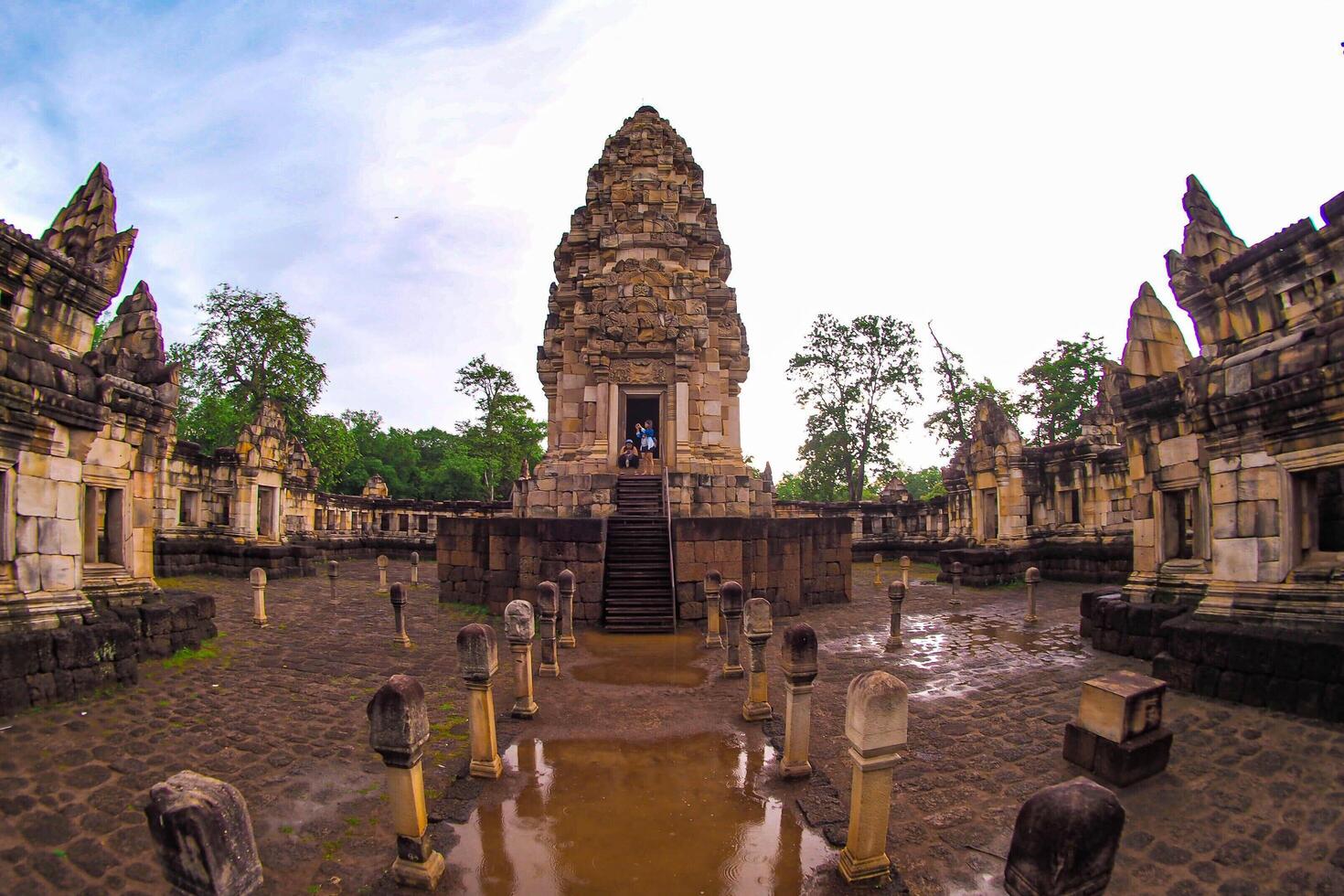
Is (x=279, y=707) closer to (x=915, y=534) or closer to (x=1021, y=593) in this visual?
(x=1021, y=593)

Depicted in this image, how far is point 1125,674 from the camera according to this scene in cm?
478

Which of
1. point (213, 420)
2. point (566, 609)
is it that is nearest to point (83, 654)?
point (566, 609)

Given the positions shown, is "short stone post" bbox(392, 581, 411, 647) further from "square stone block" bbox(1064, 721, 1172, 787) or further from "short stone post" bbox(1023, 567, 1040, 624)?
"short stone post" bbox(1023, 567, 1040, 624)

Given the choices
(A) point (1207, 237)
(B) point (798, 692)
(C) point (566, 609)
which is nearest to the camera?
(B) point (798, 692)

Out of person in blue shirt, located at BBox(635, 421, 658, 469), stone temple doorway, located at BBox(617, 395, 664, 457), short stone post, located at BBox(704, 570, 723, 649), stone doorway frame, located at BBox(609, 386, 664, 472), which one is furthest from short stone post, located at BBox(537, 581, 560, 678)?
stone temple doorway, located at BBox(617, 395, 664, 457)

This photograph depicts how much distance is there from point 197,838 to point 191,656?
7.21 m

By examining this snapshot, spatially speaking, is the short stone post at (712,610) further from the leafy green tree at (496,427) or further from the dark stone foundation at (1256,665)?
the leafy green tree at (496,427)

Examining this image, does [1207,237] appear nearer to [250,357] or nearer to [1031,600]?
[1031,600]

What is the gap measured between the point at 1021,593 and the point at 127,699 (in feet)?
52.0

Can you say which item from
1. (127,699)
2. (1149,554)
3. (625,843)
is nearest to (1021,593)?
(1149,554)

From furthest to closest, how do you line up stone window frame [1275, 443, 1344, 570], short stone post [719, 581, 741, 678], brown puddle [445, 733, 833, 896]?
short stone post [719, 581, 741, 678], stone window frame [1275, 443, 1344, 570], brown puddle [445, 733, 833, 896]

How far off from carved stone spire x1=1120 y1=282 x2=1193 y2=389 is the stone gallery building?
22.2 ft

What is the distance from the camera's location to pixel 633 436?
1817 cm

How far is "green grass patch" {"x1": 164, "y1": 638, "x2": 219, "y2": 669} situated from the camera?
759 cm
